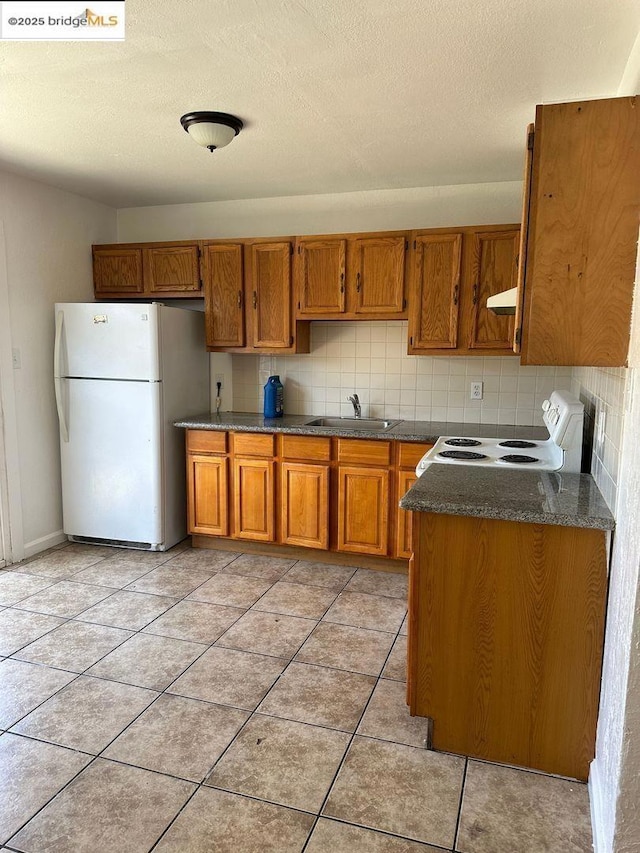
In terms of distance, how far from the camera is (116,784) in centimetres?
178

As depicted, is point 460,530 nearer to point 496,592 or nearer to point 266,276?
point 496,592

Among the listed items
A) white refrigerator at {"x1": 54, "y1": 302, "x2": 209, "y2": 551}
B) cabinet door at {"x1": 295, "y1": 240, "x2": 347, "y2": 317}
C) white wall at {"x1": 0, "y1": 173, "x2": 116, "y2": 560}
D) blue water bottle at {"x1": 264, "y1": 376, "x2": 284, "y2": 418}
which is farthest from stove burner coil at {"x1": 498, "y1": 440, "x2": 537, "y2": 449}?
white wall at {"x1": 0, "y1": 173, "x2": 116, "y2": 560}

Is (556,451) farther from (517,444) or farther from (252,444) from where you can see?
(252,444)

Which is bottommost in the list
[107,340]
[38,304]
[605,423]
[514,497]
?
[514,497]

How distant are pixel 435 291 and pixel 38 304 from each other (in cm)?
258

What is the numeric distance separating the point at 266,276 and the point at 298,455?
1222 mm

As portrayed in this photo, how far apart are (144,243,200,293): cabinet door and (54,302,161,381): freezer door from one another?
1.33 feet

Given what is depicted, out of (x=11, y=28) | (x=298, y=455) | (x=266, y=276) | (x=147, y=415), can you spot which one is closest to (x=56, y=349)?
(x=147, y=415)

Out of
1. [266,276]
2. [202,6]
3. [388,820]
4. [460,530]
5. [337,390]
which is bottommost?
[388,820]

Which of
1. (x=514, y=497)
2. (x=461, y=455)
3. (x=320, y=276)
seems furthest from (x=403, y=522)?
(x=320, y=276)

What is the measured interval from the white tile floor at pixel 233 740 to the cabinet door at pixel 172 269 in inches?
81.8

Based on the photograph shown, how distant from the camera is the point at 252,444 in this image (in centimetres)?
366

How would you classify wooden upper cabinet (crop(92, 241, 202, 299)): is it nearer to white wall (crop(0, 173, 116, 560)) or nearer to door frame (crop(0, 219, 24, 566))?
white wall (crop(0, 173, 116, 560))

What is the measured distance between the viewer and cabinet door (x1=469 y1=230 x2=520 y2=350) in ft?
10.7
